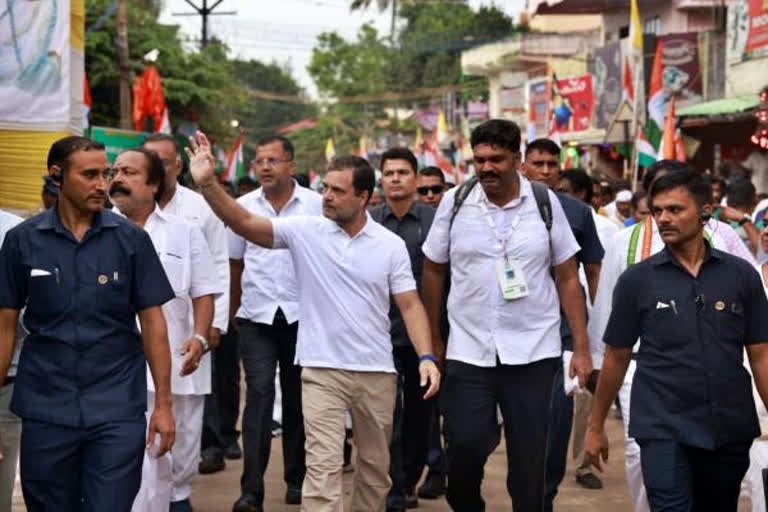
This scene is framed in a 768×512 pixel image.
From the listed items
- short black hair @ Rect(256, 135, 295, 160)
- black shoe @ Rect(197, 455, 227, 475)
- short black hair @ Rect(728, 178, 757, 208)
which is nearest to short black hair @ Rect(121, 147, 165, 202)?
short black hair @ Rect(256, 135, 295, 160)

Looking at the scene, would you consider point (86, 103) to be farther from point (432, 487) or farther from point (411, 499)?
point (411, 499)

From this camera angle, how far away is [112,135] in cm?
2067

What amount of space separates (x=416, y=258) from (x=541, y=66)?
49011 mm

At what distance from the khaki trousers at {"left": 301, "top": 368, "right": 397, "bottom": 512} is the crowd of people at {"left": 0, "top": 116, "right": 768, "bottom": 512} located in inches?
0.5

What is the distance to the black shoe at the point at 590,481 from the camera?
992cm

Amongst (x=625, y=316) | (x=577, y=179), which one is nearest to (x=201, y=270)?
(x=625, y=316)

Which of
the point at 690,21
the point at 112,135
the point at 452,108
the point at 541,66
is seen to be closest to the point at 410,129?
the point at 452,108

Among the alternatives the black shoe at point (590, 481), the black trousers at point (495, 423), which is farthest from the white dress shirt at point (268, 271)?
the black shoe at point (590, 481)

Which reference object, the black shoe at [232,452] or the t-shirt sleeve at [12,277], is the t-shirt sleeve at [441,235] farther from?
the black shoe at [232,452]

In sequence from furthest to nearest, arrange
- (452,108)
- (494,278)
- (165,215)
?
(452,108) → (165,215) → (494,278)

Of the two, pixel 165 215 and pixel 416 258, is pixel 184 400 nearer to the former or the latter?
pixel 165 215

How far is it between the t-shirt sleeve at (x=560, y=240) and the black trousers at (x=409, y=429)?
1926 mm

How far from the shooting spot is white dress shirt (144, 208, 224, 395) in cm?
Answer: 770

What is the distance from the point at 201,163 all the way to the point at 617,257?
95.6 inches
